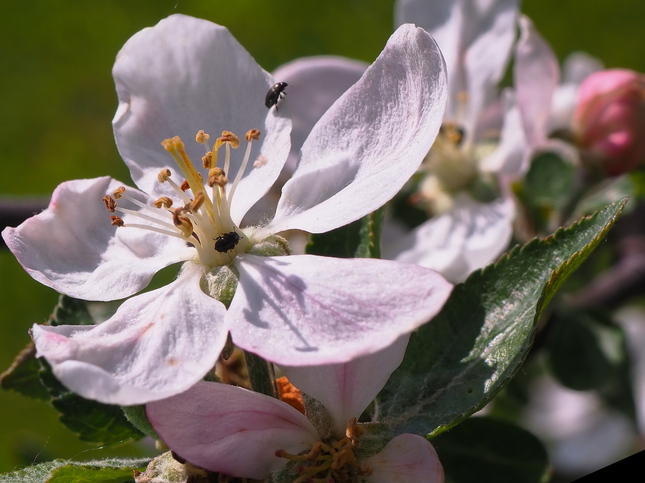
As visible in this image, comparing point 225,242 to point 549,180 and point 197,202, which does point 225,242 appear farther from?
point 549,180

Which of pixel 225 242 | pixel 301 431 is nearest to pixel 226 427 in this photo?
pixel 301 431

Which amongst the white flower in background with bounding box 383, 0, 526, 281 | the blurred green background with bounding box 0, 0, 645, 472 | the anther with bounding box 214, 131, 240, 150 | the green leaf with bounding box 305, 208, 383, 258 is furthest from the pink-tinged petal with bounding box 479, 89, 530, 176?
the blurred green background with bounding box 0, 0, 645, 472

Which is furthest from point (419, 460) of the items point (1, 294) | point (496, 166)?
point (1, 294)

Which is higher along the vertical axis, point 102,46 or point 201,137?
point 201,137

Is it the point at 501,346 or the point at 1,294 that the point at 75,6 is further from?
the point at 501,346

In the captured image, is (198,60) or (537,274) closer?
(537,274)
